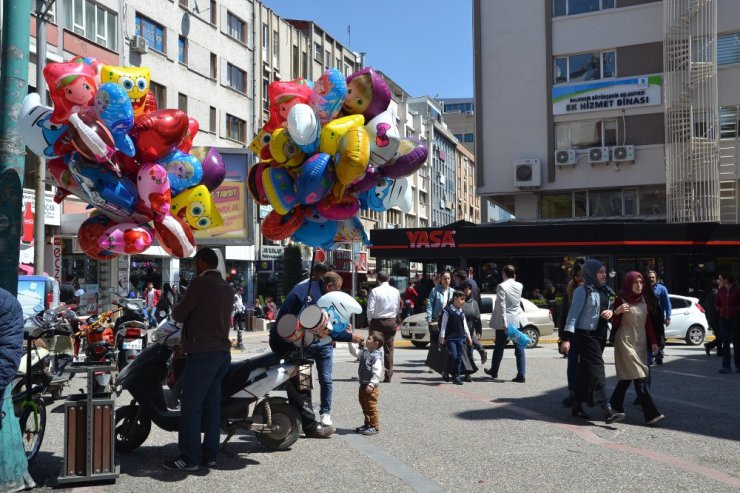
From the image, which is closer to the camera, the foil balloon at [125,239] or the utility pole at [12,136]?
the utility pole at [12,136]

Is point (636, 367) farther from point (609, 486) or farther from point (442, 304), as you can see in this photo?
point (442, 304)

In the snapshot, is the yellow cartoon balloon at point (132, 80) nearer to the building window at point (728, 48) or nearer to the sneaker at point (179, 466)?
the sneaker at point (179, 466)

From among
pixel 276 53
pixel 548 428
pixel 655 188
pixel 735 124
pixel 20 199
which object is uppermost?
pixel 276 53

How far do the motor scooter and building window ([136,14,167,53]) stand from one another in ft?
97.4

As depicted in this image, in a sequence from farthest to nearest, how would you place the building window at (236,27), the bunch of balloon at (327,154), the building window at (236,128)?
the building window at (236,27), the building window at (236,128), the bunch of balloon at (327,154)

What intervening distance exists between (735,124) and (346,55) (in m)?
37.9

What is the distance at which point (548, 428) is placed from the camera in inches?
357

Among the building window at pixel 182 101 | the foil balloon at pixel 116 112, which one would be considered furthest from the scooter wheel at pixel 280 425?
the building window at pixel 182 101

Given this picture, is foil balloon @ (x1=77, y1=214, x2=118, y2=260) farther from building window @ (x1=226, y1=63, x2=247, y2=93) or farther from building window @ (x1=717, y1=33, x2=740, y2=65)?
building window @ (x1=226, y1=63, x2=247, y2=93)

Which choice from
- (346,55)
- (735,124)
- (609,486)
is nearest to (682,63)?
(735,124)

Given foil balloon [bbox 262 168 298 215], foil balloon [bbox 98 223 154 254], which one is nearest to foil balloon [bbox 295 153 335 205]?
foil balloon [bbox 262 168 298 215]

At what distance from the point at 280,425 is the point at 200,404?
114 centimetres

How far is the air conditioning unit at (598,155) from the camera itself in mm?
32750

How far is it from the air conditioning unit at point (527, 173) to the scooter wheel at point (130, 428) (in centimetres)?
2848
